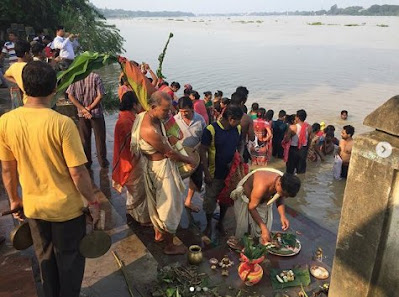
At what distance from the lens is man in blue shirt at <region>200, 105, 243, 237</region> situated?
446cm

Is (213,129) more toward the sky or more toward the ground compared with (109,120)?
more toward the sky

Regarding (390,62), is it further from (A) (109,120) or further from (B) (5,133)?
(B) (5,133)

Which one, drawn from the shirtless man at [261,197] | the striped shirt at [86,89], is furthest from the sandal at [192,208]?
the striped shirt at [86,89]

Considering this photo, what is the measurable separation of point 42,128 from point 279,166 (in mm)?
6754

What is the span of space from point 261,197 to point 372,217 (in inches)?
56.3

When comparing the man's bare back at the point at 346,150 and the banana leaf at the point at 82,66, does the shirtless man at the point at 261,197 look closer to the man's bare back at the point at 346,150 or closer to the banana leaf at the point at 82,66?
the banana leaf at the point at 82,66

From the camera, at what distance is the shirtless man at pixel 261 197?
11.7ft

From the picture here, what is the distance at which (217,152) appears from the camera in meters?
4.53

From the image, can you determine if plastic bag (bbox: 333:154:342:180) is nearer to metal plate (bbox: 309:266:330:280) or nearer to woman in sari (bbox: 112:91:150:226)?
metal plate (bbox: 309:266:330:280)

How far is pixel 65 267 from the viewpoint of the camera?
2658 mm

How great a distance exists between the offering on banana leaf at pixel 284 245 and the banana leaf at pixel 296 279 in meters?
0.26

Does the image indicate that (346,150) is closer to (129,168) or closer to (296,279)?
(296,279)

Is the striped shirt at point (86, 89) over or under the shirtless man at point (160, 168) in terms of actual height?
over

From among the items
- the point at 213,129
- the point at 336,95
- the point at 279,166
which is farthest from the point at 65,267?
the point at 336,95
